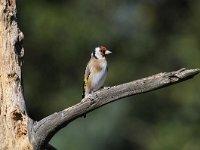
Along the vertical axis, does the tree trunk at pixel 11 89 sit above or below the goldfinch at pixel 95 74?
below

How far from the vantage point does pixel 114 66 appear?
23.3 meters

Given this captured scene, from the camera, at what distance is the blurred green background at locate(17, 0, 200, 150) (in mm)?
21703

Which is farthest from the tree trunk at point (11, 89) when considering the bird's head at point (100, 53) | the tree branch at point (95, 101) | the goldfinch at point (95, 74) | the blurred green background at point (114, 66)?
the blurred green background at point (114, 66)

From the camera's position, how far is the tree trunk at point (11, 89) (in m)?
8.23

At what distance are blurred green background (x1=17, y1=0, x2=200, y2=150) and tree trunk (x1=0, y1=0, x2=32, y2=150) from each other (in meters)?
12.1

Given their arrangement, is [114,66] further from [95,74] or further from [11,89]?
[11,89]

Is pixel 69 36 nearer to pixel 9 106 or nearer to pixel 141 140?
pixel 141 140

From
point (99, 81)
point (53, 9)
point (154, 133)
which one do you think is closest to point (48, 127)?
point (99, 81)

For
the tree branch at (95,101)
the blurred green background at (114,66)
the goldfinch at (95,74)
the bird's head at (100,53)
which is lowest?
the tree branch at (95,101)

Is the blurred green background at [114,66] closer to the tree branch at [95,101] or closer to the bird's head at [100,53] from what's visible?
the bird's head at [100,53]

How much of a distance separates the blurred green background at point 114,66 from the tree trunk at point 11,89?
1211 centimetres

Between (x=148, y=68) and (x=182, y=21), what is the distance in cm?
224

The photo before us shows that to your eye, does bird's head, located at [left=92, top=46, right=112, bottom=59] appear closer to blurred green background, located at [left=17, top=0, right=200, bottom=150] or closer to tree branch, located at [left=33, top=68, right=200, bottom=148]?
Result: tree branch, located at [left=33, top=68, right=200, bottom=148]

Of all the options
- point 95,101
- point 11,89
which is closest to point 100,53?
point 11,89
